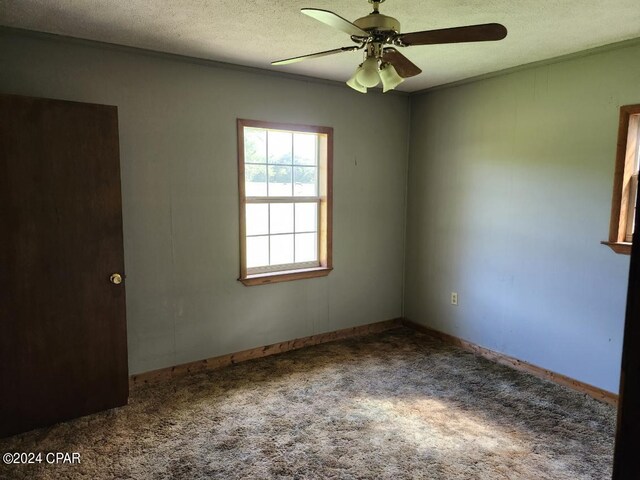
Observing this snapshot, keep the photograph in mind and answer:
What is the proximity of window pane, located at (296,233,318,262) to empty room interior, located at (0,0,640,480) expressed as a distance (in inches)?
0.7

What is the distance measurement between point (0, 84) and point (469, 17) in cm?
286

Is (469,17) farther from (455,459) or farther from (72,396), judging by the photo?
(72,396)

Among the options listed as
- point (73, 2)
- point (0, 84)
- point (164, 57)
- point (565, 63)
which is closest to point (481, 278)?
point (565, 63)

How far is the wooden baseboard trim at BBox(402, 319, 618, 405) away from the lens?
300 cm

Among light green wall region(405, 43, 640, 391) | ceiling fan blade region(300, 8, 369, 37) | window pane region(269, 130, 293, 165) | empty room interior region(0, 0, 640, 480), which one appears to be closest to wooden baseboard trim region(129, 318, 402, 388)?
empty room interior region(0, 0, 640, 480)

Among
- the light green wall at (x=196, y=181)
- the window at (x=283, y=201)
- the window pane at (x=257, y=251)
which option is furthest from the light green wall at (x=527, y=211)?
the window pane at (x=257, y=251)

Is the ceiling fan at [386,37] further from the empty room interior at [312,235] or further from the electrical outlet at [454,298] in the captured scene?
the electrical outlet at [454,298]

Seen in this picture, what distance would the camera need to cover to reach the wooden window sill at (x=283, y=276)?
3.63 meters

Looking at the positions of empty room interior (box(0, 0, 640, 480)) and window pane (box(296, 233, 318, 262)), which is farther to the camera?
window pane (box(296, 233, 318, 262))

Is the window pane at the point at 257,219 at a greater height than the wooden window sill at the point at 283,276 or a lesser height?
greater

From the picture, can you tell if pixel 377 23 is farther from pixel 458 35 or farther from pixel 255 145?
pixel 255 145

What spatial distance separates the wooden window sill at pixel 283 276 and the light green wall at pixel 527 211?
1.13m

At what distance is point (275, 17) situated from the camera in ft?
7.90

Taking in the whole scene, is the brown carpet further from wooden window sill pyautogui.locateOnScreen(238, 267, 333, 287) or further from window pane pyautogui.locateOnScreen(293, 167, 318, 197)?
window pane pyautogui.locateOnScreen(293, 167, 318, 197)
